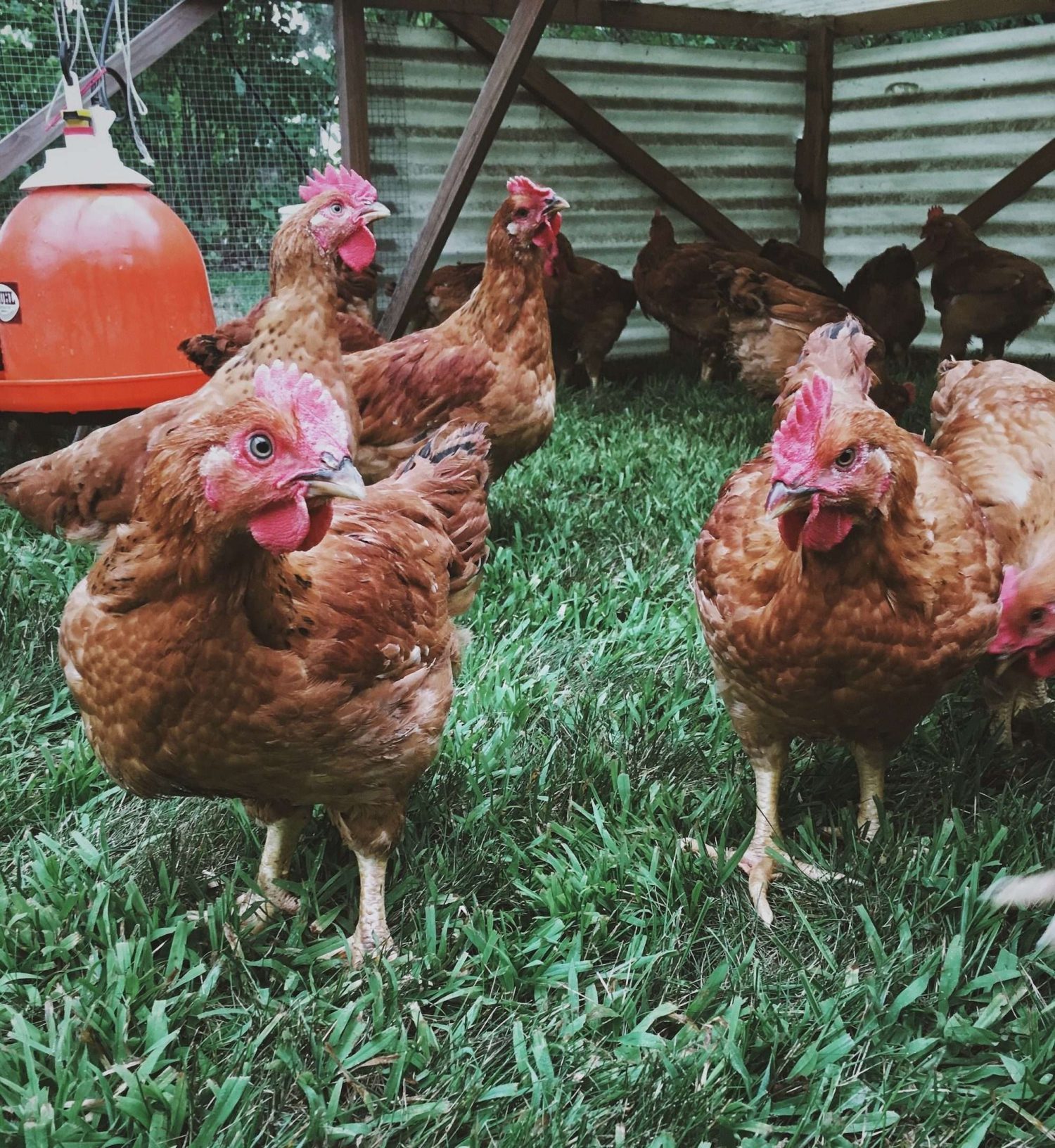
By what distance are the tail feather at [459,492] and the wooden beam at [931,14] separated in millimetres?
5940

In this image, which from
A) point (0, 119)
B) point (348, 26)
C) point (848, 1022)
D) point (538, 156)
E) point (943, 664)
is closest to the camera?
point (848, 1022)

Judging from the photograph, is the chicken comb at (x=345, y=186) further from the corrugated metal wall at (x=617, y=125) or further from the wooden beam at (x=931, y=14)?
the wooden beam at (x=931, y=14)

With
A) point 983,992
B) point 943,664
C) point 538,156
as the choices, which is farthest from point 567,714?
point 538,156

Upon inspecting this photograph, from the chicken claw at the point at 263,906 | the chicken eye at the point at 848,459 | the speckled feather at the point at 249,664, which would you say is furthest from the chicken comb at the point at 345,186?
the chicken claw at the point at 263,906

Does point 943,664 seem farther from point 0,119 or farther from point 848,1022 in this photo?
point 0,119

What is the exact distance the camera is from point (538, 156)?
8.32 m

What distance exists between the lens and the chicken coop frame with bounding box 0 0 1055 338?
536cm

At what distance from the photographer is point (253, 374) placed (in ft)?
10.4

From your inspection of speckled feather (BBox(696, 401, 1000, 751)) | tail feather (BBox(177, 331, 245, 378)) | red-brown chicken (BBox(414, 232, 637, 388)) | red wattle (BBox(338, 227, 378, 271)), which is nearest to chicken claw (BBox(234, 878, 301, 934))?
speckled feather (BBox(696, 401, 1000, 751))

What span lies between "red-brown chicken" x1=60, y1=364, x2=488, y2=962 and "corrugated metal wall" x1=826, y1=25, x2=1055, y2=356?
26.9 feet

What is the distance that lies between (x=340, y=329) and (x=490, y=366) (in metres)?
1.34

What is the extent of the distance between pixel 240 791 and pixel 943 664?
5.31 ft

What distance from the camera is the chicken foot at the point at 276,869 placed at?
7.66 feet

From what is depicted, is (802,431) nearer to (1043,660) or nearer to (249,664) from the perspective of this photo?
(1043,660)
